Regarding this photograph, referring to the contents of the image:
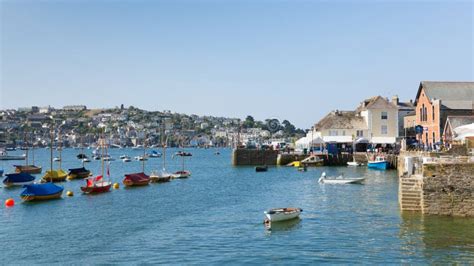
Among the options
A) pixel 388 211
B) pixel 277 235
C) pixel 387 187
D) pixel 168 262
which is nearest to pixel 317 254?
pixel 277 235

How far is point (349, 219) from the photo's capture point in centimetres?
3666

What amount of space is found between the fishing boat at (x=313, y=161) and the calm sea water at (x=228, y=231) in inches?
1594

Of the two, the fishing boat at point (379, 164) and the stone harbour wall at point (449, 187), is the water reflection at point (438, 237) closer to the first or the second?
the stone harbour wall at point (449, 187)

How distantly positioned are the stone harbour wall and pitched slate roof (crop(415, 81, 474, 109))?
39.6 m

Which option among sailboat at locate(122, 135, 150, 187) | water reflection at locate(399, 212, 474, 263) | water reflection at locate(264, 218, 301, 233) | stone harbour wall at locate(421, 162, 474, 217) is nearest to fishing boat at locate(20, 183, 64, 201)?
sailboat at locate(122, 135, 150, 187)

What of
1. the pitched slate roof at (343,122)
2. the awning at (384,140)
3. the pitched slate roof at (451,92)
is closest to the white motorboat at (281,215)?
the pitched slate roof at (451,92)

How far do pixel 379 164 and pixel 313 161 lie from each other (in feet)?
46.4

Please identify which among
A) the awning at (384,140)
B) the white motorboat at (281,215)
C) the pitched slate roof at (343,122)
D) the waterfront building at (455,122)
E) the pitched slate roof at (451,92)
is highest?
the pitched slate roof at (451,92)

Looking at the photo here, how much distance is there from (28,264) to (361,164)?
2878 inches

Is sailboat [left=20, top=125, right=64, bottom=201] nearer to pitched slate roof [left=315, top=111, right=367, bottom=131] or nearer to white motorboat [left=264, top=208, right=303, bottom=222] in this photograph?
white motorboat [left=264, top=208, right=303, bottom=222]

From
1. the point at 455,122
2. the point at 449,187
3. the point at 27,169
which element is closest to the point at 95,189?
the point at 449,187

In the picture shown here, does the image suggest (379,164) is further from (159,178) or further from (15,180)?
(15,180)

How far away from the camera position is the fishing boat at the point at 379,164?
271 feet

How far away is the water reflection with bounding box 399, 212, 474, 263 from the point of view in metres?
26.5
